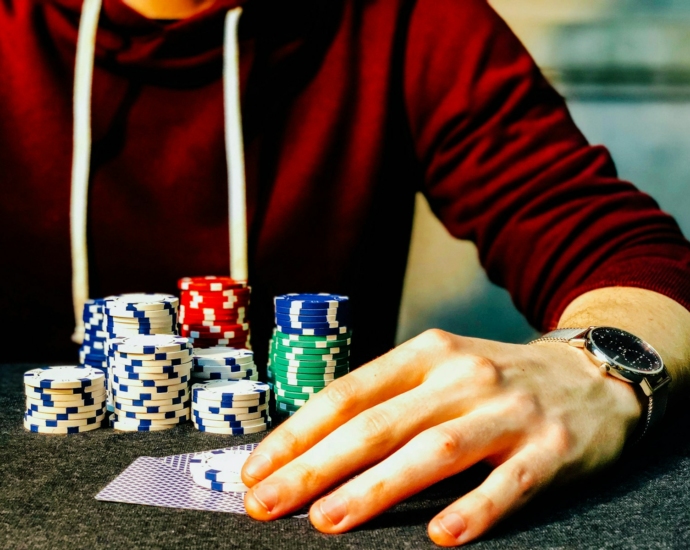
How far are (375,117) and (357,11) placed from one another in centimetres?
34

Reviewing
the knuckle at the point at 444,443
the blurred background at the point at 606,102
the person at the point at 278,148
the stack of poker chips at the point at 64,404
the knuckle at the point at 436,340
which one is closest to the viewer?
the knuckle at the point at 444,443

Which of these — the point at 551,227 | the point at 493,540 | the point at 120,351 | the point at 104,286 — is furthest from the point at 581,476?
the point at 104,286

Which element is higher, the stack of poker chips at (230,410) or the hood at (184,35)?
the hood at (184,35)

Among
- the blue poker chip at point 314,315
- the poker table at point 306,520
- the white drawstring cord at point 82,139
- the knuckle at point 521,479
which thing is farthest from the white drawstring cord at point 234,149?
the knuckle at point 521,479

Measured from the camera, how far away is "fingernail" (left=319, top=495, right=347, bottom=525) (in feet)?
2.93

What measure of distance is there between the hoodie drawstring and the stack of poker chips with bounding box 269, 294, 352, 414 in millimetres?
669

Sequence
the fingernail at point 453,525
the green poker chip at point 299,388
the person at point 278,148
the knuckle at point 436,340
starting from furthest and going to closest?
the person at point 278,148, the green poker chip at point 299,388, the knuckle at point 436,340, the fingernail at point 453,525

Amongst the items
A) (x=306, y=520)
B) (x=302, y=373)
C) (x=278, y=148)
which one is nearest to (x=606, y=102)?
(x=278, y=148)

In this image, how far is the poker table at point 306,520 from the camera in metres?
0.87

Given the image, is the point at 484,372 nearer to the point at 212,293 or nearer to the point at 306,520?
the point at 306,520

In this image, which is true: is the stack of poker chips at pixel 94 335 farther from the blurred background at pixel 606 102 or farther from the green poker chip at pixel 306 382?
the blurred background at pixel 606 102

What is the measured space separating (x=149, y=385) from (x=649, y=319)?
38.7 inches

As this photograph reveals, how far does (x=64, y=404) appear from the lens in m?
1.33

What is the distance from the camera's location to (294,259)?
91.6 inches
